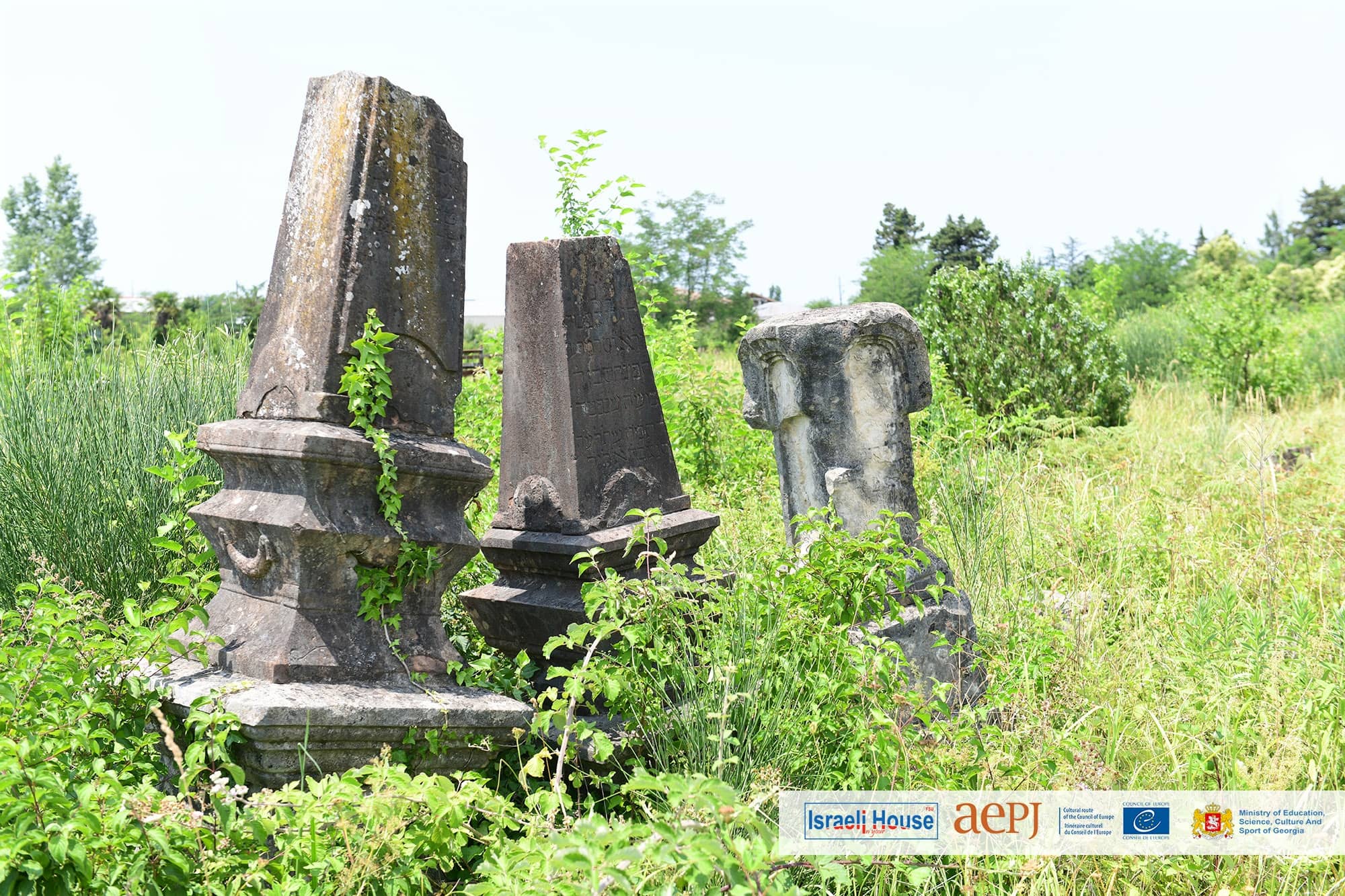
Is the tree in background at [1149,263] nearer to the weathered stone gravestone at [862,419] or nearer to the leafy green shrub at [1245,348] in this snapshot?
the leafy green shrub at [1245,348]

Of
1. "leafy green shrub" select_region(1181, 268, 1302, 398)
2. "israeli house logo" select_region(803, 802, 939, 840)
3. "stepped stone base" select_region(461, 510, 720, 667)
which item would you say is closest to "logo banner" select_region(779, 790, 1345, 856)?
"israeli house logo" select_region(803, 802, 939, 840)

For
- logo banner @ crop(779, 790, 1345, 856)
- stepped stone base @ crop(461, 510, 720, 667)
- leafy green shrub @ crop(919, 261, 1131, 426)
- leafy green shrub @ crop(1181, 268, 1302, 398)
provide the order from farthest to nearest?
leafy green shrub @ crop(1181, 268, 1302, 398) < leafy green shrub @ crop(919, 261, 1131, 426) < stepped stone base @ crop(461, 510, 720, 667) < logo banner @ crop(779, 790, 1345, 856)

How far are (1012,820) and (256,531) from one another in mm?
2469

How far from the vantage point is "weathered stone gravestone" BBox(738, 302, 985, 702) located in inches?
167

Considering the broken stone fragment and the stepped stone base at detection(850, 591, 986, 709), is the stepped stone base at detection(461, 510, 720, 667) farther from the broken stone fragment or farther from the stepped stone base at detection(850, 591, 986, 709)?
the stepped stone base at detection(850, 591, 986, 709)

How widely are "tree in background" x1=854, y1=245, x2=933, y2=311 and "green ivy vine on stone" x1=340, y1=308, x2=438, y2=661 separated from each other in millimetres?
29037

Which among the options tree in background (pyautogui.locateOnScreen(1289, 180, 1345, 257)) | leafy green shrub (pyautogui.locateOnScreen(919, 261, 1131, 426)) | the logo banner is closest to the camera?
the logo banner

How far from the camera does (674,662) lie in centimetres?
325

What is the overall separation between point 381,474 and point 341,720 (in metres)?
0.77

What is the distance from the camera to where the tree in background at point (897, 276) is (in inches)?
1251

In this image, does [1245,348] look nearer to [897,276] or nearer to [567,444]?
[567,444]

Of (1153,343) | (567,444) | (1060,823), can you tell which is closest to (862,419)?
(567,444)

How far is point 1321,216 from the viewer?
183 ft

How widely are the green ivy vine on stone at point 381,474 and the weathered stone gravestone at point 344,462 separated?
3 cm
